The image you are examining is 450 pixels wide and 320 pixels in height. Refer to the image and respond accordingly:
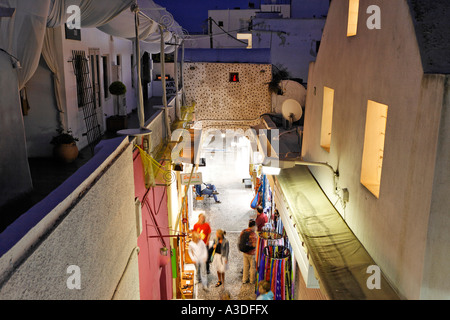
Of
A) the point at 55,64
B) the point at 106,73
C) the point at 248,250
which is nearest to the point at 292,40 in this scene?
the point at 106,73

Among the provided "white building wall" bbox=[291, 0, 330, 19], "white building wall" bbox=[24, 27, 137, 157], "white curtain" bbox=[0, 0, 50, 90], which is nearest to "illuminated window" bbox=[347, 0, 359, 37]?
"white curtain" bbox=[0, 0, 50, 90]

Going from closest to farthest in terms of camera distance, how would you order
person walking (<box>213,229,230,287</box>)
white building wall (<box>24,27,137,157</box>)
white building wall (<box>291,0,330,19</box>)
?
white building wall (<box>24,27,137,157</box>), person walking (<box>213,229,230,287</box>), white building wall (<box>291,0,330,19</box>)

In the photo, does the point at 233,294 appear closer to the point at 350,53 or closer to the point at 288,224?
the point at 288,224

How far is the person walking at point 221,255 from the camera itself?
453 inches

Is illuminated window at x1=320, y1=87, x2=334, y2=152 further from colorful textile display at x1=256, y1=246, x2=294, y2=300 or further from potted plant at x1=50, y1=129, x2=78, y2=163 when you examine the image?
potted plant at x1=50, y1=129, x2=78, y2=163

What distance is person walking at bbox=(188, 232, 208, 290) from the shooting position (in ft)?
36.9

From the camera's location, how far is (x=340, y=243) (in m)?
6.64

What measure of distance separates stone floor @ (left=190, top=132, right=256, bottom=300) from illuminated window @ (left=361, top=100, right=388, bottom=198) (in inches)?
212

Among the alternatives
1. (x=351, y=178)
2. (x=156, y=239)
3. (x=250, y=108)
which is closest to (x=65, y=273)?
(x=351, y=178)

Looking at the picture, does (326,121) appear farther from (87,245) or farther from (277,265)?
(87,245)

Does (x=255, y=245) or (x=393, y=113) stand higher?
(x=393, y=113)

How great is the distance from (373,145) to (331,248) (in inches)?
69.1

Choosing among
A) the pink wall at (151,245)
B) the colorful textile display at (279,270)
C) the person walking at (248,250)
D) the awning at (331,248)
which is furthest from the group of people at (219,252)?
the awning at (331,248)
